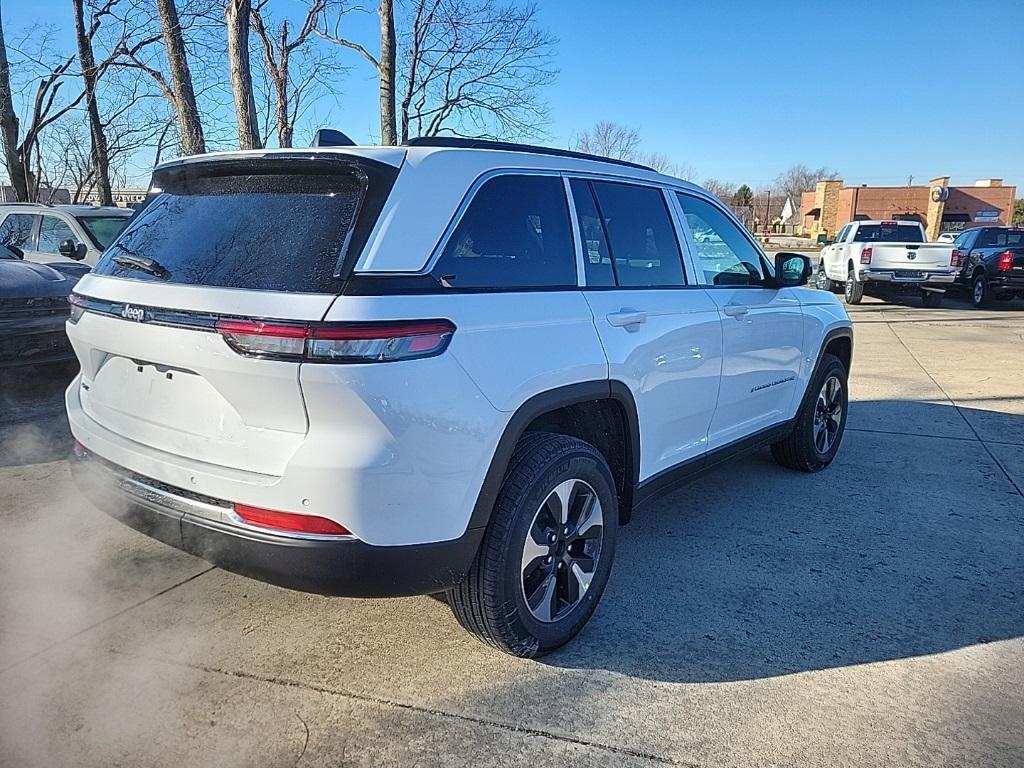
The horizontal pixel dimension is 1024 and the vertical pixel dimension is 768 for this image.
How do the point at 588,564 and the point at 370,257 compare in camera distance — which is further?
the point at 588,564

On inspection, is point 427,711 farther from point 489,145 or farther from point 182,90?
point 182,90

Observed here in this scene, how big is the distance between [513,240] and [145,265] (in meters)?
1.32

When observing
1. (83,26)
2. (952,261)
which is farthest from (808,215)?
(83,26)

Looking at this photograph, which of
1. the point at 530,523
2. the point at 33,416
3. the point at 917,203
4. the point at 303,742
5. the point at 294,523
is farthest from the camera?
the point at 917,203

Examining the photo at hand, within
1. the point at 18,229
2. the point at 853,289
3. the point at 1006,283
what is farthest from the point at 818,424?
the point at 1006,283

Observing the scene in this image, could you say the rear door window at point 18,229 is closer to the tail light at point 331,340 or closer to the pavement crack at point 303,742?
the tail light at point 331,340

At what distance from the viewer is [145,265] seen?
8.87 ft

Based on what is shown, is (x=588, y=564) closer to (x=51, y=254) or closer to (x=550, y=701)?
(x=550, y=701)

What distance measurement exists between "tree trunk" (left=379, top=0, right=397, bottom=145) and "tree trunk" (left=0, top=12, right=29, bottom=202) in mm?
7989

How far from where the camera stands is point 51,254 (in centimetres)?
914

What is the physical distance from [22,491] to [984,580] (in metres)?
5.23

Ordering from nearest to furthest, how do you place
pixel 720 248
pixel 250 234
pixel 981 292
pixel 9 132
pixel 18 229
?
pixel 250 234, pixel 720 248, pixel 18 229, pixel 9 132, pixel 981 292

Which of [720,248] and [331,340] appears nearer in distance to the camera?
[331,340]

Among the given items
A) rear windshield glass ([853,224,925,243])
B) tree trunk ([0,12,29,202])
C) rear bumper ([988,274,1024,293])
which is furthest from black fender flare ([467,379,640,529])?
tree trunk ([0,12,29,202])
